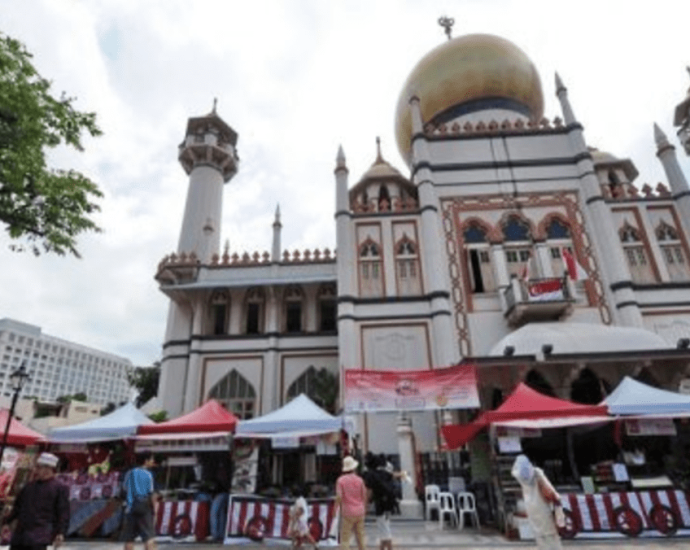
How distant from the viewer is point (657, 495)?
896 cm

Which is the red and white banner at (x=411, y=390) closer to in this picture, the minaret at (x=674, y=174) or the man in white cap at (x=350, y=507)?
the man in white cap at (x=350, y=507)

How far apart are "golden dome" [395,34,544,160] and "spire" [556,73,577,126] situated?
85.5 inches

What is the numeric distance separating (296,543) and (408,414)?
27.2 feet

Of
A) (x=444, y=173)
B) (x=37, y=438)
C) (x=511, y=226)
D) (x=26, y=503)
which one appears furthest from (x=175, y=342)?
(x=26, y=503)

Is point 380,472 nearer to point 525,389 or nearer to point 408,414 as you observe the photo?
point 525,389

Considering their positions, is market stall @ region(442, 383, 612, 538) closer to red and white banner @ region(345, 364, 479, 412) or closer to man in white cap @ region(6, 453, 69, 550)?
red and white banner @ region(345, 364, 479, 412)

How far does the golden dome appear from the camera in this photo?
2311 centimetres

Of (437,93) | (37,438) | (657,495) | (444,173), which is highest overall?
(437,93)

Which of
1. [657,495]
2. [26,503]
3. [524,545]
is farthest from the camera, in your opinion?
[657,495]

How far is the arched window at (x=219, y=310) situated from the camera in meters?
20.2

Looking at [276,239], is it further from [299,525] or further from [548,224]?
[299,525]

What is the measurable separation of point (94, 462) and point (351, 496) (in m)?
8.98

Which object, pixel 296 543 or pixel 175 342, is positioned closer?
pixel 296 543

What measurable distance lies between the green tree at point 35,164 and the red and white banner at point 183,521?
6.19 m
